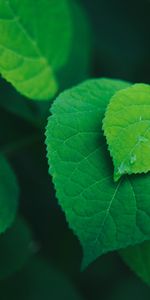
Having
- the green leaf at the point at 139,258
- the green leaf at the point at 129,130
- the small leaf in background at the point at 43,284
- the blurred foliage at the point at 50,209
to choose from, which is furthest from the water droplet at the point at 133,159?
the small leaf in background at the point at 43,284

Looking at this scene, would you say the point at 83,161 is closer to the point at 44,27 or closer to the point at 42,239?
the point at 44,27

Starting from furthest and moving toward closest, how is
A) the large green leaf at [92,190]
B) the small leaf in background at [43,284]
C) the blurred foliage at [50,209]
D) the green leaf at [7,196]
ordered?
the small leaf in background at [43,284] < the blurred foliage at [50,209] < the green leaf at [7,196] < the large green leaf at [92,190]

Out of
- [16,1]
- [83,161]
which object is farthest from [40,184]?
[83,161]

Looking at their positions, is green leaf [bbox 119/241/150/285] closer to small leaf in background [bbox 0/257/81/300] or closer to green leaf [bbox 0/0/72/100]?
green leaf [bbox 0/0/72/100]

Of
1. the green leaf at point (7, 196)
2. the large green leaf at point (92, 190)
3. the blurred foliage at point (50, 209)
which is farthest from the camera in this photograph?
→ the blurred foliage at point (50, 209)

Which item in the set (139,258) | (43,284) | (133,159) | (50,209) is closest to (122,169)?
(133,159)

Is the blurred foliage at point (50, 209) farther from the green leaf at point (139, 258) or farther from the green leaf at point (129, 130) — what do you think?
the green leaf at point (129, 130)

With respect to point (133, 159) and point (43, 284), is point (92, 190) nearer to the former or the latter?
point (133, 159)
